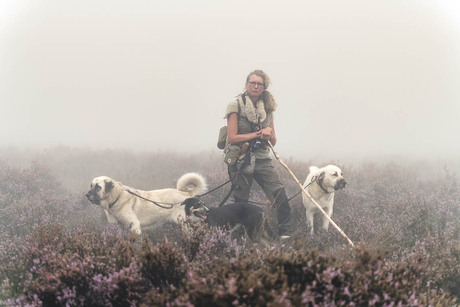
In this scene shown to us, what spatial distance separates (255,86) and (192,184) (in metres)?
1.97

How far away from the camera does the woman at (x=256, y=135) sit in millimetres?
4504

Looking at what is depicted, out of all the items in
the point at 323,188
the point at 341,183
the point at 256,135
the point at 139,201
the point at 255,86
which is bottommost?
the point at 139,201

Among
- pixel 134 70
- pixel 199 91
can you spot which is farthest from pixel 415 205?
pixel 134 70

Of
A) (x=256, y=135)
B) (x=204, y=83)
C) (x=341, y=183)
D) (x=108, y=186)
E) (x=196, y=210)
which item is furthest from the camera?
(x=204, y=83)

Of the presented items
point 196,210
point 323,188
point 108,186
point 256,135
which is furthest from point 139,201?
point 323,188

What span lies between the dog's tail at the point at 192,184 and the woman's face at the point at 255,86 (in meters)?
1.63

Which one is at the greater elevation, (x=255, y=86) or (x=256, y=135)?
(x=255, y=86)

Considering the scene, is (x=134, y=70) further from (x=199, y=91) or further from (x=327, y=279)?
(x=327, y=279)

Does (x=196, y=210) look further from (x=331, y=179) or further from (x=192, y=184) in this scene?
(x=331, y=179)

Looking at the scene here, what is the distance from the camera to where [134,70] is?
4269 cm

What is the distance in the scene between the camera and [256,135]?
4465 mm

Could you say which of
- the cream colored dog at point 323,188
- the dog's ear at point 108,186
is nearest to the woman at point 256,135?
the cream colored dog at point 323,188

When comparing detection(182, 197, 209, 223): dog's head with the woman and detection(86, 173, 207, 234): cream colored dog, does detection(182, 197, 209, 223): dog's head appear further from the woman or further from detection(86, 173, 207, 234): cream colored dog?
the woman

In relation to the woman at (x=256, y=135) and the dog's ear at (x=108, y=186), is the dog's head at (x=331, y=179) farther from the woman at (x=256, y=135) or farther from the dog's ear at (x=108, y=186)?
the dog's ear at (x=108, y=186)
